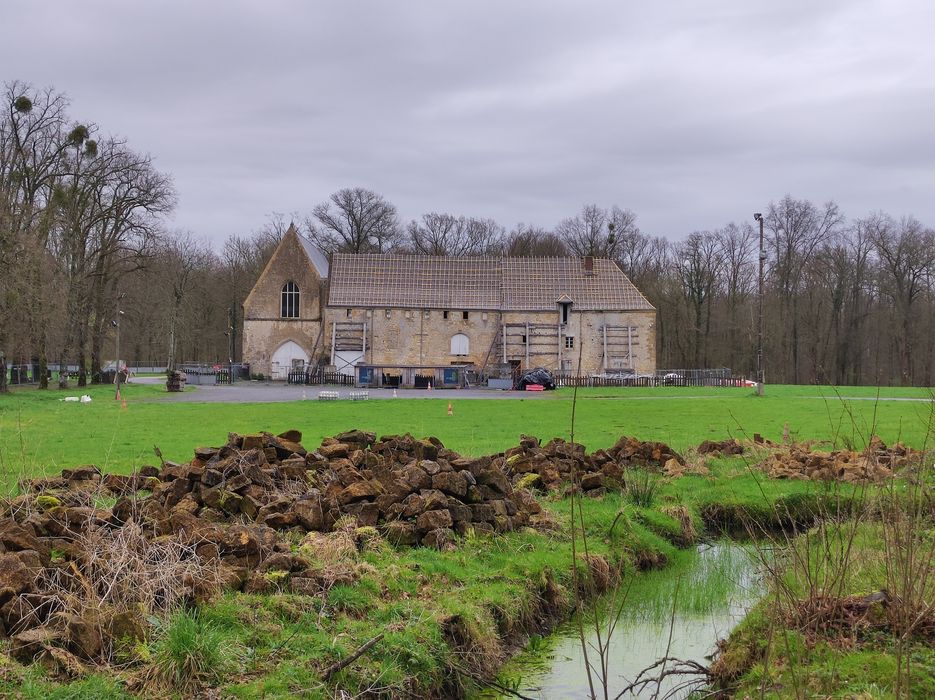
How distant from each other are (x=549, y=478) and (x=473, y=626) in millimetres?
5774

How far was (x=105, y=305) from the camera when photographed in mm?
49812

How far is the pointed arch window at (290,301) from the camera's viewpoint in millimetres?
59594

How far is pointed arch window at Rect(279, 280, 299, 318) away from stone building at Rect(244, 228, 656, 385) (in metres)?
0.07

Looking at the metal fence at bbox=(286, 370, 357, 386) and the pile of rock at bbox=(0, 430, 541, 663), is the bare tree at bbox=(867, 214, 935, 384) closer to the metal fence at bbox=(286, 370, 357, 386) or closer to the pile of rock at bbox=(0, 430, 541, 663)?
the metal fence at bbox=(286, 370, 357, 386)

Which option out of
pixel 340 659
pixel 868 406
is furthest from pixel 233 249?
pixel 340 659

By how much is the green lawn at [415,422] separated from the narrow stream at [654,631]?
9.75 feet

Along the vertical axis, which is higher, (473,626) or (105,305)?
(105,305)

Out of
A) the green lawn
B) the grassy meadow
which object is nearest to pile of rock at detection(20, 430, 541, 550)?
the grassy meadow

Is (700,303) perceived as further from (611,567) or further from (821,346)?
(611,567)

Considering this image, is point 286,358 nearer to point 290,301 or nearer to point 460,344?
point 290,301

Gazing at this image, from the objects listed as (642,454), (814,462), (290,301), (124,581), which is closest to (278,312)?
(290,301)

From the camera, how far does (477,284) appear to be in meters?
61.4

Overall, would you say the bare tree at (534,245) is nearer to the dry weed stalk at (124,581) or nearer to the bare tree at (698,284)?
the bare tree at (698,284)

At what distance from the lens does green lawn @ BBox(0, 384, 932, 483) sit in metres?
16.1
